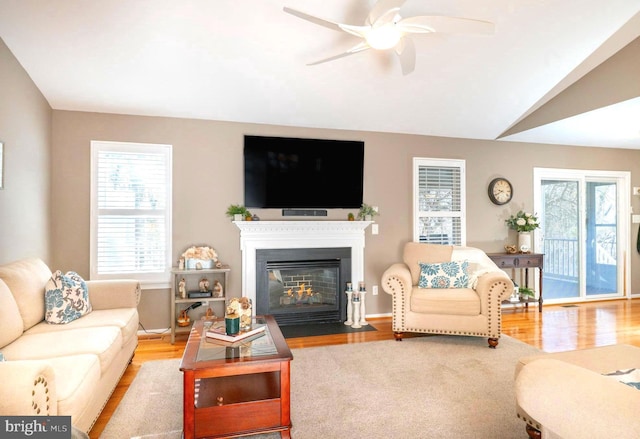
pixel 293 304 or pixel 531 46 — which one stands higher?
pixel 531 46

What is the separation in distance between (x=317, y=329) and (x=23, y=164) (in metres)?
3.28

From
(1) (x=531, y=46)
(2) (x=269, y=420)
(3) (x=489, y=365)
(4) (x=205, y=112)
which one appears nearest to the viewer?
(2) (x=269, y=420)

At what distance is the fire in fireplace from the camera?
170 inches

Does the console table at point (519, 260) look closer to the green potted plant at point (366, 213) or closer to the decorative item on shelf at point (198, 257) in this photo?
the green potted plant at point (366, 213)

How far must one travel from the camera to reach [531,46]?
3416 mm

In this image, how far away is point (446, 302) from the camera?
3.71 meters

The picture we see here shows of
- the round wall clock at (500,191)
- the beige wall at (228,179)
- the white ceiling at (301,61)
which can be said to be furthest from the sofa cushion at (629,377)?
the round wall clock at (500,191)

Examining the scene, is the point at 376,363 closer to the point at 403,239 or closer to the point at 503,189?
the point at 403,239

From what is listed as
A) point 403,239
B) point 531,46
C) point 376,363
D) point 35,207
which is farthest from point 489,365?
point 35,207

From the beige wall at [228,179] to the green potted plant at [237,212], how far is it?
0.48ft

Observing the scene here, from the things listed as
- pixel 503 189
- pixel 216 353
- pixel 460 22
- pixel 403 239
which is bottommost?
pixel 216 353

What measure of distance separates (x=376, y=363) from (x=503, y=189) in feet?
11.2

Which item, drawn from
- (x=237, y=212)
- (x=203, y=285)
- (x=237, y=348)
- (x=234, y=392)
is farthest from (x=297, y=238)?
(x=234, y=392)

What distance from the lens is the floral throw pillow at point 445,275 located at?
3986 millimetres
